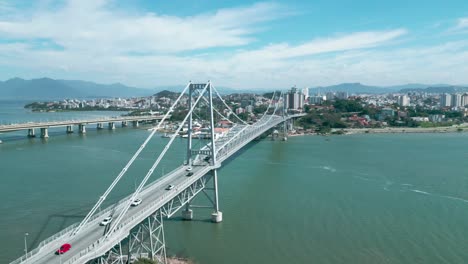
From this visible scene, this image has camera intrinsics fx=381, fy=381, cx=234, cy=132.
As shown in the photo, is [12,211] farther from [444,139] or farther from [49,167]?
[444,139]

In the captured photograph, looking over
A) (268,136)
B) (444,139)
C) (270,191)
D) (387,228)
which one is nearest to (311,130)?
(268,136)

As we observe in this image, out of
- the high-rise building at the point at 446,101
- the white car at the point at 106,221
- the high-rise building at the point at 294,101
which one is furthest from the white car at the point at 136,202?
the high-rise building at the point at 446,101

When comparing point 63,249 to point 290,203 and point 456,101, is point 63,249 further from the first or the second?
point 456,101

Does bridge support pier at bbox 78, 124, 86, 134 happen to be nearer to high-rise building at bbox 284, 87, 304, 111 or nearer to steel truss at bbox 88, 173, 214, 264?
steel truss at bbox 88, 173, 214, 264

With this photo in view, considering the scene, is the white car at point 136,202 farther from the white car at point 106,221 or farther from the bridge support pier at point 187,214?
the bridge support pier at point 187,214

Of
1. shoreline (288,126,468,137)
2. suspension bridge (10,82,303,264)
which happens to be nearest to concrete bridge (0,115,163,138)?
shoreline (288,126,468,137)
